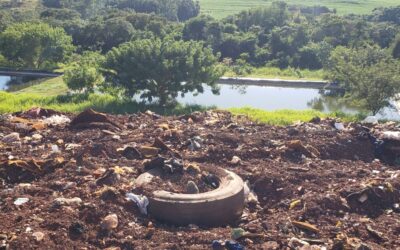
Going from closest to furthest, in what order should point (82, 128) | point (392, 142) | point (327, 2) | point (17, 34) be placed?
point (392, 142) → point (82, 128) → point (17, 34) → point (327, 2)

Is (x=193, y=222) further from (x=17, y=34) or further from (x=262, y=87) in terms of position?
(x=17, y=34)

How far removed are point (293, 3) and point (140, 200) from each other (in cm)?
7755

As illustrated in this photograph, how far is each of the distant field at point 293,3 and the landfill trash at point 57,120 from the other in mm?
65297

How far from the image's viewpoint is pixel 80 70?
22875 millimetres

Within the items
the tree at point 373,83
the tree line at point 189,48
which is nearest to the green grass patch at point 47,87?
the tree line at point 189,48

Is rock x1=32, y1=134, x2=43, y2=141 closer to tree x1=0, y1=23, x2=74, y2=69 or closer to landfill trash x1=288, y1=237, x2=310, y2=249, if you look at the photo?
landfill trash x1=288, y1=237, x2=310, y2=249

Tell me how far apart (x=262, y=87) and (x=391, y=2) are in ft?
230

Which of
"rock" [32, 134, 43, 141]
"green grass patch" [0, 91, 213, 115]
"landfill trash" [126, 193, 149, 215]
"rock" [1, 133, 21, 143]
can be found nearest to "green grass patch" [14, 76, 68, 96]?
"green grass patch" [0, 91, 213, 115]

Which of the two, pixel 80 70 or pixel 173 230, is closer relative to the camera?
pixel 173 230

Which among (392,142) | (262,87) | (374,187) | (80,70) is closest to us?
(374,187)

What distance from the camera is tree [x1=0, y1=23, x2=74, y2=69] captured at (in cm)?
3422

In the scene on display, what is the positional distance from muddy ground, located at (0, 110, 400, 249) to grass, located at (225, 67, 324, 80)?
69.2ft

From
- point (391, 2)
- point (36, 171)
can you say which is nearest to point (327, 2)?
point (391, 2)

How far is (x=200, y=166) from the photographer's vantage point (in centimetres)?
1028
